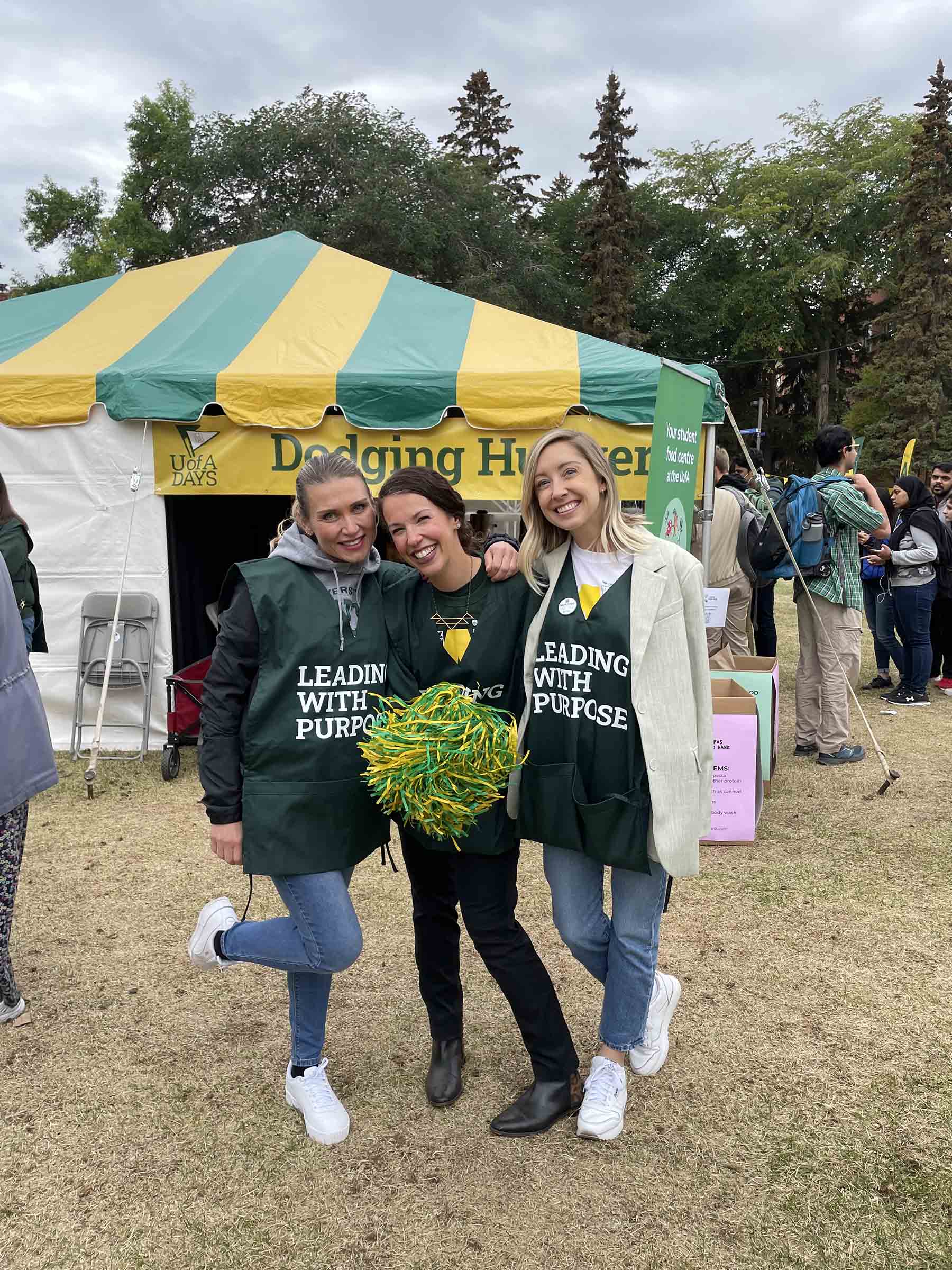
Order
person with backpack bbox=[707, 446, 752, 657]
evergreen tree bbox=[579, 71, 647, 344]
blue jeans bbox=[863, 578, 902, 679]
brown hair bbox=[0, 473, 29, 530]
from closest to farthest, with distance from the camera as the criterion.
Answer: brown hair bbox=[0, 473, 29, 530]
person with backpack bbox=[707, 446, 752, 657]
blue jeans bbox=[863, 578, 902, 679]
evergreen tree bbox=[579, 71, 647, 344]

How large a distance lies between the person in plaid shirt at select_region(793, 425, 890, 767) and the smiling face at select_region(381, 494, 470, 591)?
3.79 meters

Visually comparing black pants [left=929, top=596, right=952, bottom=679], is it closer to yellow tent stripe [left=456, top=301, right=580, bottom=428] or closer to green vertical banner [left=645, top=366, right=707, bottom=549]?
green vertical banner [left=645, top=366, right=707, bottom=549]

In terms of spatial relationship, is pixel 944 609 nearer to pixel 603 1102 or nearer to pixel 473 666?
pixel 603 1102

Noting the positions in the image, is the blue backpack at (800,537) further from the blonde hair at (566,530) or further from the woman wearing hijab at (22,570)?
the woman wearing hijab at (22,570)

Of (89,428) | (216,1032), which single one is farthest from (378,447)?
(216,1032)

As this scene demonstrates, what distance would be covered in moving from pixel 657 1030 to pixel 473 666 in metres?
1.27

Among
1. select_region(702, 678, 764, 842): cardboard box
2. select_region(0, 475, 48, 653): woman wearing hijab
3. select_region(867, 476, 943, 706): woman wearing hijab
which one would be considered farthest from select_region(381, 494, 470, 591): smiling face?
select_region(867, 476, 943, 706): woman wearing hijab

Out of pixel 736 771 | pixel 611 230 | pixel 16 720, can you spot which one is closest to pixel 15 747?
pixel 16 720

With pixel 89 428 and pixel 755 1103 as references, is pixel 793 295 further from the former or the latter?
pixel 755 1103

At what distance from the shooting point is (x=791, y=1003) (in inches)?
122

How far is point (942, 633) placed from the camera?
26.0ft

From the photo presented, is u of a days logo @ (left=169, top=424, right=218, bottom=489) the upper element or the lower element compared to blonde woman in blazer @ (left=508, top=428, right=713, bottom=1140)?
upper

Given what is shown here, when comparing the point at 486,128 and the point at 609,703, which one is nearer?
the point at 609,703

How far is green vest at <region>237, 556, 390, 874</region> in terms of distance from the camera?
2.18 meters
